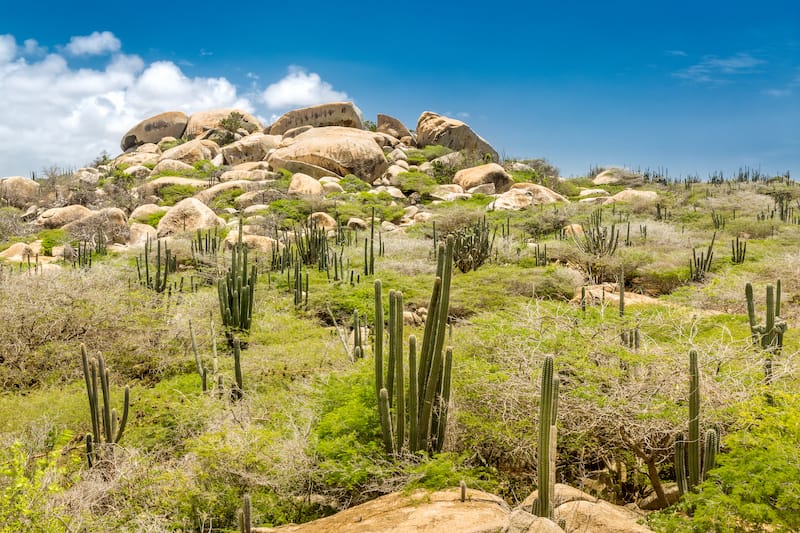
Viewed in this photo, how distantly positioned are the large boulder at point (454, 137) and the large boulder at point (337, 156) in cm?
993

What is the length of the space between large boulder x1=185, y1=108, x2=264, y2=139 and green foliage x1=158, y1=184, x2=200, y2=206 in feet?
65.4

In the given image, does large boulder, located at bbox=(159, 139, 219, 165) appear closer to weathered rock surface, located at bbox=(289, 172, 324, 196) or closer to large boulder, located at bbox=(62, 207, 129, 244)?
weathered rock surface, located at bbox=(289, 172, 324, 196)

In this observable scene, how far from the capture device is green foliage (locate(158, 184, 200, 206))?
1188 inches

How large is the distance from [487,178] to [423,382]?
30712 mm

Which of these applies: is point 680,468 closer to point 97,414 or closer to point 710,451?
point 710,451

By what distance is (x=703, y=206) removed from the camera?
27.5 m

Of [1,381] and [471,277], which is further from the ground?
[471,277]

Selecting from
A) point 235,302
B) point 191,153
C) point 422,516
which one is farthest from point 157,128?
point 422,516

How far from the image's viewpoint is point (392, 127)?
52094 mm

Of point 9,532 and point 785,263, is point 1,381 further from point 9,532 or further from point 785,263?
point 785,263

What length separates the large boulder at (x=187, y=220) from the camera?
22047 millimetres

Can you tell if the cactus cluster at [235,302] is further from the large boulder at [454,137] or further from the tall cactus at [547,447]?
the large boulder at [454,137]

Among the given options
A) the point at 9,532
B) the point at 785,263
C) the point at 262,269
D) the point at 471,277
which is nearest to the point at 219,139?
the point at 262,269

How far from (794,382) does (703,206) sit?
85.5ft
